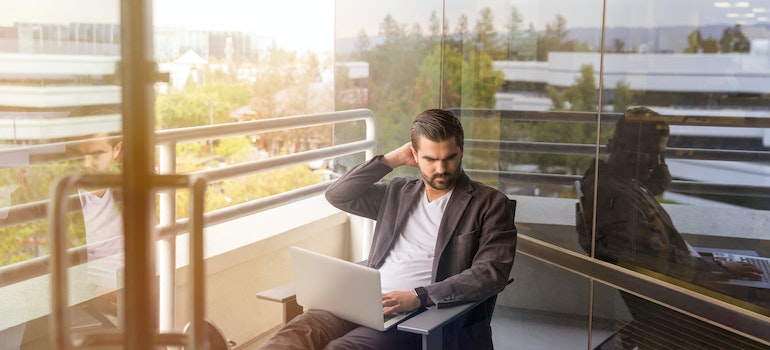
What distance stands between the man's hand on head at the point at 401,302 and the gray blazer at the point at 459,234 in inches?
2.5

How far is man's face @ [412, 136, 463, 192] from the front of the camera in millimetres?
2777

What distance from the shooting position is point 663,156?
249cm

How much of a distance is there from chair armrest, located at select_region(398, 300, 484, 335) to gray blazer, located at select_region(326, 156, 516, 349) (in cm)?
3

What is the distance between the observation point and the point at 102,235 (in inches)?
46.9

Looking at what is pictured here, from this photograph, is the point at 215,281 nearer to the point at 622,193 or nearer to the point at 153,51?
the point at 622,193

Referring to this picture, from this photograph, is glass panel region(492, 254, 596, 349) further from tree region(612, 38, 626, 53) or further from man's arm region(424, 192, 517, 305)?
tree region(612, 38, 626, 53)

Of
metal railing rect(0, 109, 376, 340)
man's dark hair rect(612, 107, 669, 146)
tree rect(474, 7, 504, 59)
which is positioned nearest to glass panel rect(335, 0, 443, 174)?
tree rect(474, 7, 504, 59)

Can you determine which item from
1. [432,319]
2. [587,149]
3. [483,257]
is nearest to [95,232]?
[432,319]

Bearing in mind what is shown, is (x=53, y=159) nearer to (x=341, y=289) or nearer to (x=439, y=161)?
(x=341, y=289)

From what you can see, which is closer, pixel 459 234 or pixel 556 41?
pixel 459 234

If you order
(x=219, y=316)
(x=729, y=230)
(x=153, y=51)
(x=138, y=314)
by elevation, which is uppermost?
(x=153, y=51)

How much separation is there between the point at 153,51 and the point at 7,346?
627 millimetres

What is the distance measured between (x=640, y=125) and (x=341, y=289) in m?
1.08

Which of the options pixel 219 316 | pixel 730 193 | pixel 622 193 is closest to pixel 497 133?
pixel 622 193
